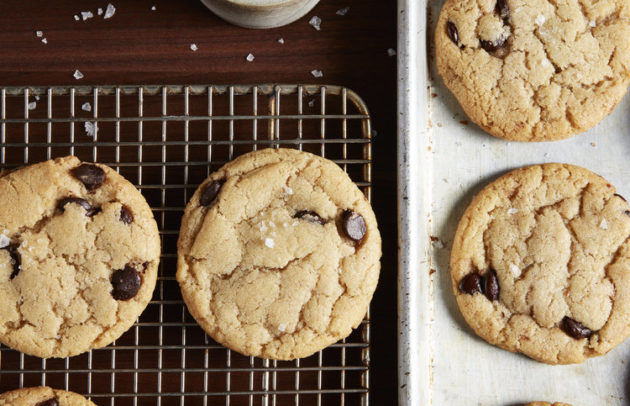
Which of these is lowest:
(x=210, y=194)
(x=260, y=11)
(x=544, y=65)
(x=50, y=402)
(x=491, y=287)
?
(x=50, y=402)

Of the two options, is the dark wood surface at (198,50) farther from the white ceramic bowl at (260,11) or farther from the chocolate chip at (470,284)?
the chocolate chip at (470,284)

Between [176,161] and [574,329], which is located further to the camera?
[176,161]

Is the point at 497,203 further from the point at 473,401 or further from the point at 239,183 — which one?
the point at 239,183

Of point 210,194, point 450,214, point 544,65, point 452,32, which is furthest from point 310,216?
point 544,65

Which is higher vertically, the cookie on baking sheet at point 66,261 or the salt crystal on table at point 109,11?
the salt crystal on table at point 109,11

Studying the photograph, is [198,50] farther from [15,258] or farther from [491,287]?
[491,287]

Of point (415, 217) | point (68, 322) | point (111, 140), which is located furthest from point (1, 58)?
point (415, 217)

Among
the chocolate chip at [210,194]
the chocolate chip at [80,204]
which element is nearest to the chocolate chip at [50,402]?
the chocolate chip at [80,204]
